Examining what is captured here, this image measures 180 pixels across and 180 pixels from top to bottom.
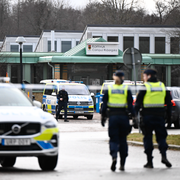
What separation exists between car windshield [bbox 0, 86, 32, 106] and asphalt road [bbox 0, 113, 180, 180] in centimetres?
124

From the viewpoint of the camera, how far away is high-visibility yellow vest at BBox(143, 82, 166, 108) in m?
9.35

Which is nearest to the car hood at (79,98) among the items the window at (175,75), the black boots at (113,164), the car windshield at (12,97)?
the car windshield at (12,97)

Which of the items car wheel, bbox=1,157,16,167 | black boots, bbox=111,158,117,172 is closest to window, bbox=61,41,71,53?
car wheel, bbox=1,157,16,167

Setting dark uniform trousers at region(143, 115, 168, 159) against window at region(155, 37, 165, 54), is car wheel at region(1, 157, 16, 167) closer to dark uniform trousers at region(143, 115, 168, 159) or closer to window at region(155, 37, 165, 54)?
dark uniform trousers at region(143, 115, 168, 159)

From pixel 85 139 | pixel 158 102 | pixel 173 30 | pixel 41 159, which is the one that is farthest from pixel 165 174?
pixel 173 30

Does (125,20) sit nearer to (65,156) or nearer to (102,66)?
(102,66)

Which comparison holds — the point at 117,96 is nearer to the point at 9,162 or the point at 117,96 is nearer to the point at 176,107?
the point at 9,162

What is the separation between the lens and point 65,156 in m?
11.5

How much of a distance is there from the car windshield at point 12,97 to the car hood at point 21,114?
0.45 metres

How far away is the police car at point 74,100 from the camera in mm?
25391

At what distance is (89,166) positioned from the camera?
386 inches

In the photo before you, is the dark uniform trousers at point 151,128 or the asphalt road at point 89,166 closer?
the asphalt road at point 89,166

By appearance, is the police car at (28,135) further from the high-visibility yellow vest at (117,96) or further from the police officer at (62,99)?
the police officer at (62,99)

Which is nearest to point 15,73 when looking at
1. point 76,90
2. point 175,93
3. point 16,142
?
point 76,90
